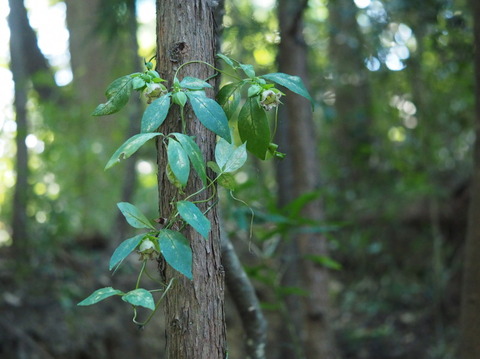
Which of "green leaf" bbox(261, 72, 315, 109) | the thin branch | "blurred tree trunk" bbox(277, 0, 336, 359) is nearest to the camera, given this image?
"green leaf" bbox(261, 72, 315, 109)

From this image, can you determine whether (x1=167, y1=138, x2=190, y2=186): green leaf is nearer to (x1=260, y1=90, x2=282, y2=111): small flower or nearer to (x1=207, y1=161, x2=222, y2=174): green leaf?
(x1=207, y1=161, x2=222, y2=174): green leaf

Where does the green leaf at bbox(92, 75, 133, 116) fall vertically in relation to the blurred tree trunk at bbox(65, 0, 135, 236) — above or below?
above

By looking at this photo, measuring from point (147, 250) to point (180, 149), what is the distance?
265mm

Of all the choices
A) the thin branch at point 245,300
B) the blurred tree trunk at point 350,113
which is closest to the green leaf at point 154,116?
the thin branch at point 245,300

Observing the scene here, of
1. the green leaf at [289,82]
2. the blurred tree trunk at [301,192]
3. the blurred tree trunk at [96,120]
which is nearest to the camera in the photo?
the green leaf at [289,82]

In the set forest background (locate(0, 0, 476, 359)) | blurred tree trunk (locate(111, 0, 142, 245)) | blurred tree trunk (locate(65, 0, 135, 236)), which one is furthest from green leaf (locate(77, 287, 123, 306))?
blurred tree trunk (locate(111, 0, 142, 245))

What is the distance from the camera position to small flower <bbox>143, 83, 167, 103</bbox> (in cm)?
149

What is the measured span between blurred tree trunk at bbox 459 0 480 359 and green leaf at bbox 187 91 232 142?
2181mm

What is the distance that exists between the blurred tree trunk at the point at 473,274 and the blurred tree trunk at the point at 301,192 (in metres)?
1.25

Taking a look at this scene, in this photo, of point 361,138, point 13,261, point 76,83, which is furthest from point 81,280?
point 361,138

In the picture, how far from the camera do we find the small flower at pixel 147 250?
1418mm

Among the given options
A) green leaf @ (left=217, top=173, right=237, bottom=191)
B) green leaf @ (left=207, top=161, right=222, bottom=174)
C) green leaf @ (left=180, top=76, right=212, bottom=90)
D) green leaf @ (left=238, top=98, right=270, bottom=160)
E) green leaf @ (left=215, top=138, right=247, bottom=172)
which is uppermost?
green leaf @ (left=180, top=76, right=212, bottom=90)

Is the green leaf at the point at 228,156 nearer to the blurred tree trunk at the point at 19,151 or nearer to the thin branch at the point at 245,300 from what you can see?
the thin branch at the point at 245,300

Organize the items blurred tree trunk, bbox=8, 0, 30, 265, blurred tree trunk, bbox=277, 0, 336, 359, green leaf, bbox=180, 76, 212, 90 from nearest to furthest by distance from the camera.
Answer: green leaf, bbox=180, 76, 212, 90 → blurred tree trunk, bbox=277, 0, 336, 359 → blurred tree trunk, bbox=8, 0, 30, 265
